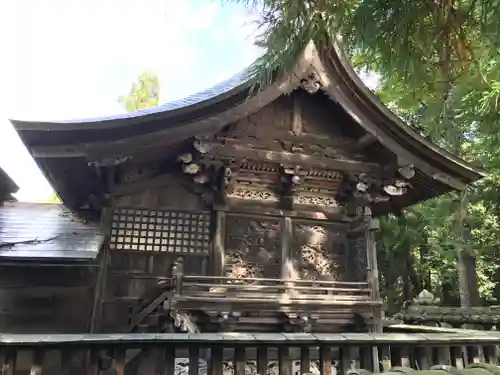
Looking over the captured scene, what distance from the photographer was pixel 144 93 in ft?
73.3

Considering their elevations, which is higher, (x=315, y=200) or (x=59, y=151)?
(x=59, y=151)

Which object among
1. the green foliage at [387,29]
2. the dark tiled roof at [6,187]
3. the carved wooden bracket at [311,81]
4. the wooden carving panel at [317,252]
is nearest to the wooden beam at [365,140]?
the carved wooden bracket at [311,81]

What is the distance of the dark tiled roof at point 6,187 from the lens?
26.8 feet

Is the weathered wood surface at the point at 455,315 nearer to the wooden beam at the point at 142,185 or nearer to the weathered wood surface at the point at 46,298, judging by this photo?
the wooden beam at the point at 142,185

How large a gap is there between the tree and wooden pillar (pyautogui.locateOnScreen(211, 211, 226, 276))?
16135 mm

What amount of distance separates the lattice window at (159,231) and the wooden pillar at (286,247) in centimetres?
132

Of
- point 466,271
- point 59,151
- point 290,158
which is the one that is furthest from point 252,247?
point 466,271

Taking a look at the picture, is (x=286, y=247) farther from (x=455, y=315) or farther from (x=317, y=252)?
(x=455, y=315)

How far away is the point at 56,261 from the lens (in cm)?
592

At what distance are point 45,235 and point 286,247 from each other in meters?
3.94

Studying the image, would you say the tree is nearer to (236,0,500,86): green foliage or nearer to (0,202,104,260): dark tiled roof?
(0,202,104,260): dark tiled roof

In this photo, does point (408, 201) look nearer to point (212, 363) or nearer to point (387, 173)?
point (387, 173)

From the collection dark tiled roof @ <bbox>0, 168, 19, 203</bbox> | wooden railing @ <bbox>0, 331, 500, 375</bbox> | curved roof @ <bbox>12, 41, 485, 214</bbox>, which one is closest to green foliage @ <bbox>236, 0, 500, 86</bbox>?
A: curved roof @ <bbox>12, 41, 485, 214</bbox>

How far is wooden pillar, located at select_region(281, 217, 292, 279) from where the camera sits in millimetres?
7318
